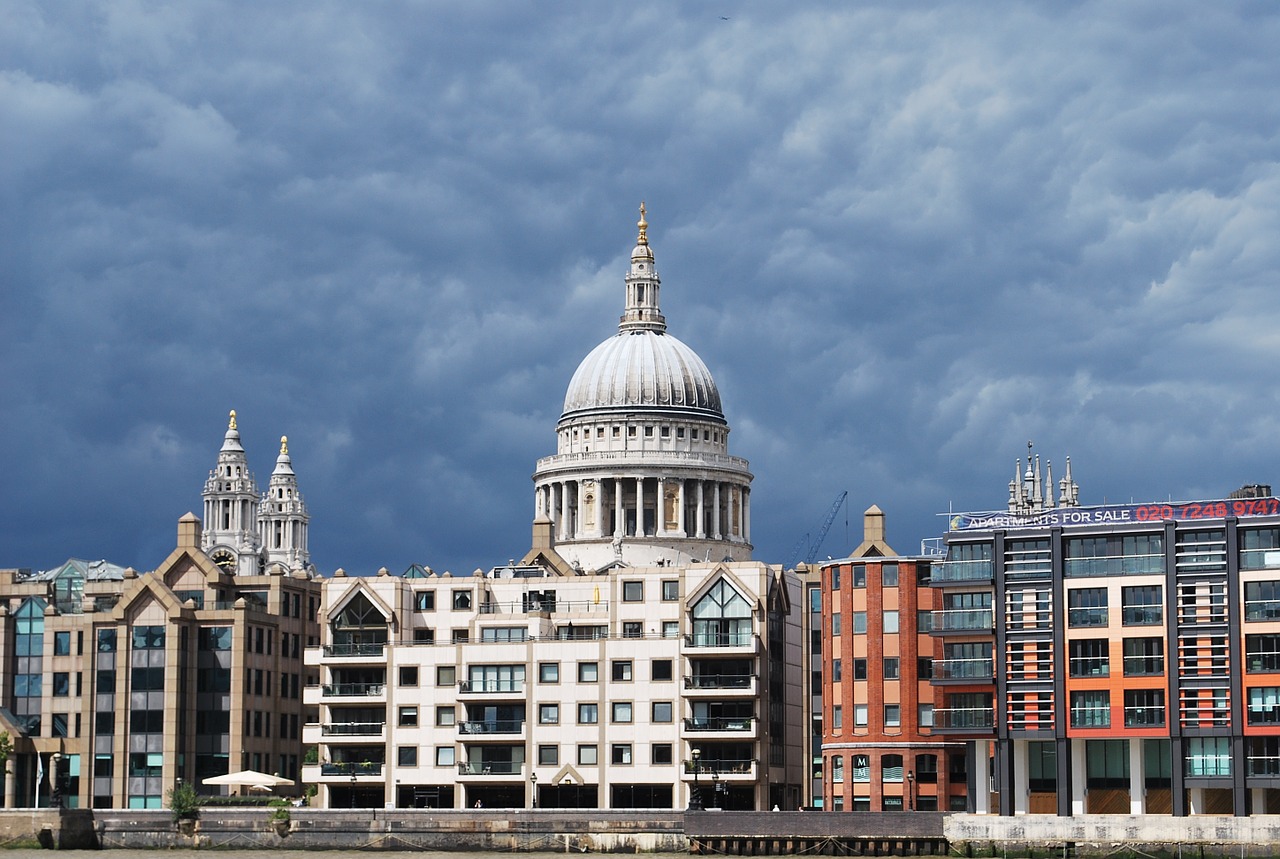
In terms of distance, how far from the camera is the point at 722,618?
149875 millimetres

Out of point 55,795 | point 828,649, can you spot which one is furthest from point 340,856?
point 828,649

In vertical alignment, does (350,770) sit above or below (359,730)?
below

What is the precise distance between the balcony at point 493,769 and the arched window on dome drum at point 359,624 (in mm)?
10400

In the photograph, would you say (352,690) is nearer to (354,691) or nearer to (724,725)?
(354,691)

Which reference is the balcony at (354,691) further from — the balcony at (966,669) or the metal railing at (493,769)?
the balcony at (966,669)

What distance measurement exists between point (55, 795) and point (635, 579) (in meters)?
37.1

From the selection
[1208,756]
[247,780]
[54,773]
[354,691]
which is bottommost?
[247,780]

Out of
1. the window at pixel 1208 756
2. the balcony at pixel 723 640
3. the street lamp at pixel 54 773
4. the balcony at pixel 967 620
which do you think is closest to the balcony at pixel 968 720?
the balcony at pixel 967 620

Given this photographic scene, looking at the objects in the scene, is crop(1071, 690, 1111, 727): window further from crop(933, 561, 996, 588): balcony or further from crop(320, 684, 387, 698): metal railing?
crop(320, 684, 387, 698): metal railing

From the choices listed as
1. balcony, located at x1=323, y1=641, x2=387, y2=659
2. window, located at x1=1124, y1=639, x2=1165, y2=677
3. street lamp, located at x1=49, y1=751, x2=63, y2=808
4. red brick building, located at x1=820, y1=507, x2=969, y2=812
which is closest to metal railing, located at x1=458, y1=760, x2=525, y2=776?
balcony, located at x1=323, y1=641, x2=387, y2=659

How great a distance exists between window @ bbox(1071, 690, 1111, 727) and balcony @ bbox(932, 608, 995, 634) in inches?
251

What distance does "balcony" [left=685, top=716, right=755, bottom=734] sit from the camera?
146625mm

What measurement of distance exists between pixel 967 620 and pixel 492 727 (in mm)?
31955

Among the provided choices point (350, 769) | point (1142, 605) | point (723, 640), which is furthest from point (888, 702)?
point (350, 769)
